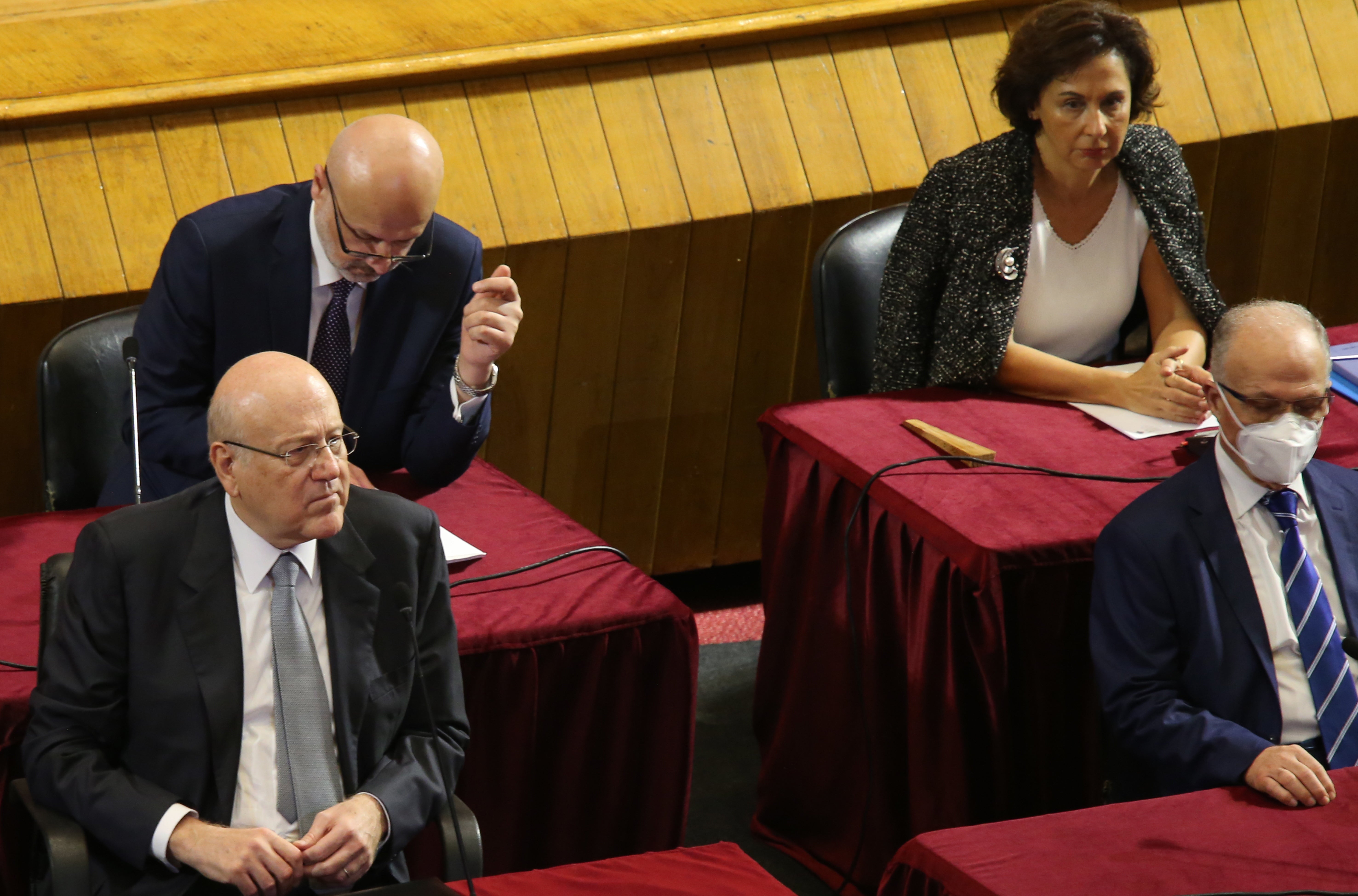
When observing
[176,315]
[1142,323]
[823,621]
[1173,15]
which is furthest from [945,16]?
[176,315]

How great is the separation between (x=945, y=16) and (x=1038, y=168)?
2.71 feet

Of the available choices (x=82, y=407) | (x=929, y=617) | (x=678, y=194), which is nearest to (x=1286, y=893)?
(x=929, y=617)

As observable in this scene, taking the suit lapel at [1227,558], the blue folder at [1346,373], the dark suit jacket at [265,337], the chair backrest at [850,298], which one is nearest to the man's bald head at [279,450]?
the dark suit jacket at [265,337]

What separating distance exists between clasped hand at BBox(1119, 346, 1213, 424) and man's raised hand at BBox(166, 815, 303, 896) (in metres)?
1.86

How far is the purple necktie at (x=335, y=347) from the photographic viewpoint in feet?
10.0

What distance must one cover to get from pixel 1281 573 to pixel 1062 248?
1.09 metres

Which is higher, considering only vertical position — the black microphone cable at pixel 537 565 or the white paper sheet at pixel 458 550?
the white paper sheet at pixel 458 550


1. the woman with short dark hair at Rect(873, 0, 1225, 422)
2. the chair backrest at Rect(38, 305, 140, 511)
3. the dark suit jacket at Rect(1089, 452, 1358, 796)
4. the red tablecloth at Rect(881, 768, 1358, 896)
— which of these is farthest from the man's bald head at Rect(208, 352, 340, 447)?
the woman with short dark hair at Rect(873, 0, 1225, 422)

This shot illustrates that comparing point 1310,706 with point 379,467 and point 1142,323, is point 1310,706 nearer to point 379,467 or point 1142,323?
point 1142,323

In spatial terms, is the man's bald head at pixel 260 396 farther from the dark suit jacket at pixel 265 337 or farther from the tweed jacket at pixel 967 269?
the tweed jacket at pixel 967 269

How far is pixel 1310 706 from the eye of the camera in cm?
259

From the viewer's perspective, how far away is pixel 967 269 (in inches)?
136

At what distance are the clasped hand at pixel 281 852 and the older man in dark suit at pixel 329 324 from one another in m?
0.81

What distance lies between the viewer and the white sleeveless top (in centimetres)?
354
